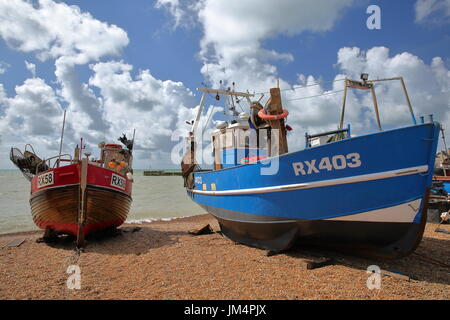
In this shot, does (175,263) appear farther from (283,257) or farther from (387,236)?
(387,236)

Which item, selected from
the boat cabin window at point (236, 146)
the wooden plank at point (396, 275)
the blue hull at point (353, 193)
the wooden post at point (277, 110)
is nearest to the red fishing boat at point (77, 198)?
the boat cabin window at point (236, 146)

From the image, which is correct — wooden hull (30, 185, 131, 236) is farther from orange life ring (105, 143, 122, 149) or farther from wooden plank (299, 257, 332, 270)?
wooden plank (299, 257, 332, 270)

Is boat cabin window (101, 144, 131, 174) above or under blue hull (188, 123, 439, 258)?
above

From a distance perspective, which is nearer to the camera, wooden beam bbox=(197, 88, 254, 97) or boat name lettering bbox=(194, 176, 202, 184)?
boat name lettering bbox=(194, 176, 202, 184)

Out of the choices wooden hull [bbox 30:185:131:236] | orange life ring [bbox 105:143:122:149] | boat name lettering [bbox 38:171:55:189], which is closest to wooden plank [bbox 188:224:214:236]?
wooden hull [bbox 30:185:131:236]

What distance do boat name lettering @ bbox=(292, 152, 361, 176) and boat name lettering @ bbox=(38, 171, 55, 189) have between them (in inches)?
264

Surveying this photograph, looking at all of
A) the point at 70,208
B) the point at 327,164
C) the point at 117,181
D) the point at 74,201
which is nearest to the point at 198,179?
the point at 117,181

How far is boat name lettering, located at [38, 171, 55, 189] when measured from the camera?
694cm

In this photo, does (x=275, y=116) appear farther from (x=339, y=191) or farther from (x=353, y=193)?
(x=353, y=193)

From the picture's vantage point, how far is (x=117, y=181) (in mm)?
7812

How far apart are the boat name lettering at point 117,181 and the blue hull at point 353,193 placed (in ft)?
14.5

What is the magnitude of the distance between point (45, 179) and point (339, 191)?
→ 7.82m

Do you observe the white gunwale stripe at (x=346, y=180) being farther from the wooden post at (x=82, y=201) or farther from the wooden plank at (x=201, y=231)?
the wooden post at (x=82, y=201)
